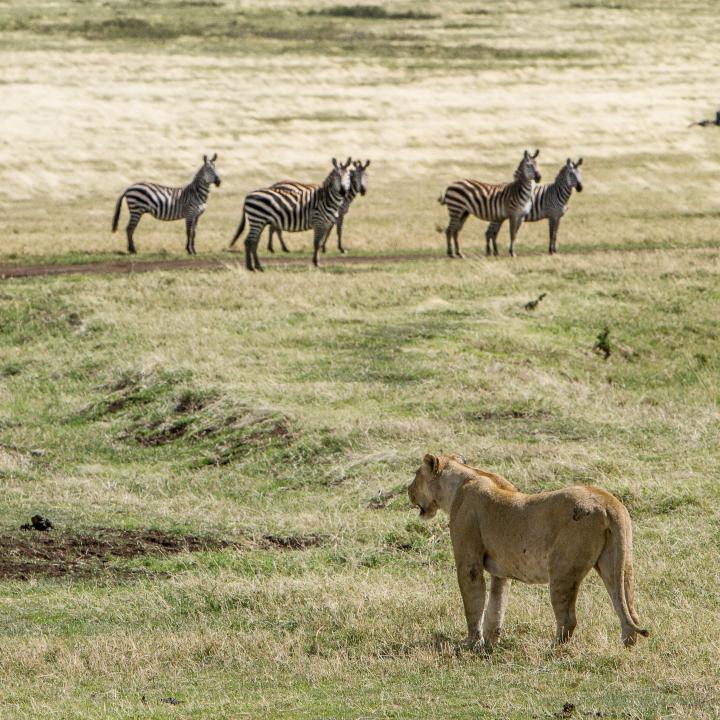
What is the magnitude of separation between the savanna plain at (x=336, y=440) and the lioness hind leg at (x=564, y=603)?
0.14 metres

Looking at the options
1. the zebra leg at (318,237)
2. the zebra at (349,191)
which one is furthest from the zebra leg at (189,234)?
the zebra leg at (318,237)

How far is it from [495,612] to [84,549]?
5.19m

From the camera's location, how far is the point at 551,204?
35.8 meters

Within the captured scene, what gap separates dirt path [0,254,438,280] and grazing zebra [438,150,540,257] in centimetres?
159

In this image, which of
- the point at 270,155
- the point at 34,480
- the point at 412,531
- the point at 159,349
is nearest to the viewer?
the point at 412,531

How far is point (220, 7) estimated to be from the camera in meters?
99.2

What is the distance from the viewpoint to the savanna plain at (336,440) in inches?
364

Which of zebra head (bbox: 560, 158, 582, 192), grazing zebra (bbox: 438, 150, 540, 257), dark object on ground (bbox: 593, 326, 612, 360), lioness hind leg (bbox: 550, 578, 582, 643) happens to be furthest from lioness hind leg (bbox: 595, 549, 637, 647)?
zebra head (bbox: 560, 158, 582, 192)

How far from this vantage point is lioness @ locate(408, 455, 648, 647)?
348 inches

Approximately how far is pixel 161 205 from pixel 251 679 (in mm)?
28152

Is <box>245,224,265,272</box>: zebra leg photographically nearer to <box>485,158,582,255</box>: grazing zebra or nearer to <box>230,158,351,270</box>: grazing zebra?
<box>230,158,351,270</box>: grazing zebra

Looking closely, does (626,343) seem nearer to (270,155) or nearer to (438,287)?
(438,287)

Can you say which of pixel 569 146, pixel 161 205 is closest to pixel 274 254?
pixel 161 205

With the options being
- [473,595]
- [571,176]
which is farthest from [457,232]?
[473,595]
